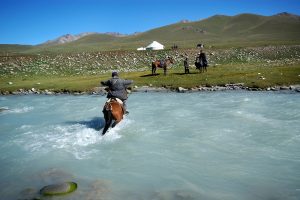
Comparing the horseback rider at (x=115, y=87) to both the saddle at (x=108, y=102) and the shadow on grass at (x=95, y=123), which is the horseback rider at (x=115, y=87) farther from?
the shadow on grass at (x=95, y=123)

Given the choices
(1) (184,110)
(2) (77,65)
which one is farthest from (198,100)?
(2) (77,65)

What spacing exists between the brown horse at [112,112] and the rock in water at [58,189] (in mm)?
5621

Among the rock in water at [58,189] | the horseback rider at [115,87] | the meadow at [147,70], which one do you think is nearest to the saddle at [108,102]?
the horseback rider at [115,87]

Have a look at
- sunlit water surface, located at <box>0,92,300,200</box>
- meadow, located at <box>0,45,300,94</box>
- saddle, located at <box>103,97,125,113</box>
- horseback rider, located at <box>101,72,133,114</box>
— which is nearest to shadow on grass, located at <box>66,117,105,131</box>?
sunlit water surface, located at <box>0,92,300,200</box>

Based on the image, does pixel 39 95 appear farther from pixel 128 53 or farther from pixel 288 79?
pixel 128 53

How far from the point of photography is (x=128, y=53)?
62188 millimetres

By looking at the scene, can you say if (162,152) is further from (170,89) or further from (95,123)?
(170,89)

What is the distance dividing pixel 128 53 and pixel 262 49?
24.9m

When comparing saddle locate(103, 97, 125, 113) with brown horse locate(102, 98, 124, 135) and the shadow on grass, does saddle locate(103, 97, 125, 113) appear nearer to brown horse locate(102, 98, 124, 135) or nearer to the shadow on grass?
brown horse locate(102, 98, 124, 135)

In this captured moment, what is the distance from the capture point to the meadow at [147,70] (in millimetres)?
32188

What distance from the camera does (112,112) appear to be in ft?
50.6

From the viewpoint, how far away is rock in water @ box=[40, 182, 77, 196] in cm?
949

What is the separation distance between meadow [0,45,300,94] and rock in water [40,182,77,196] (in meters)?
21.8

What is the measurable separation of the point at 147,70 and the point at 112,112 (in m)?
32.4
